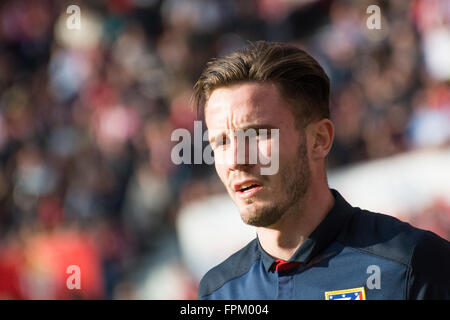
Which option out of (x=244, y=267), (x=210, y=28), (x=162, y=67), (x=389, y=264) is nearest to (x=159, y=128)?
(x=162, y=67)

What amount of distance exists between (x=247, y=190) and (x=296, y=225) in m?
0.18

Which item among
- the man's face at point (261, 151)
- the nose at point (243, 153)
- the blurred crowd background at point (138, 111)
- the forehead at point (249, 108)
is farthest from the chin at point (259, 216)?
the blurred crowd background at point (138, 111)

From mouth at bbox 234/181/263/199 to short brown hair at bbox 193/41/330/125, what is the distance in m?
0.24

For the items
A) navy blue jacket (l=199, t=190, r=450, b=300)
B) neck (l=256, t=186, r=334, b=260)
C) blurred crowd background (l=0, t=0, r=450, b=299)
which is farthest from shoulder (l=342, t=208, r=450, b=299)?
blurred crowd background (l=0, t=0, r=450, b=299)

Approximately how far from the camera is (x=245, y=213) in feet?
5.62

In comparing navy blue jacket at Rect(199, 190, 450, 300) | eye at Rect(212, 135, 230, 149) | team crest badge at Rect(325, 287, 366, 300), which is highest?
eye at Rect(212, 135, 230, 149)

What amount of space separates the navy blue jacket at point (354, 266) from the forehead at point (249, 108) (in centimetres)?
33

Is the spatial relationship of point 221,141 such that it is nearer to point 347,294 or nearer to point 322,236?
point 322,236

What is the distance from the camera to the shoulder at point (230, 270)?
195cm

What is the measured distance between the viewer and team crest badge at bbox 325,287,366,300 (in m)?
1.68

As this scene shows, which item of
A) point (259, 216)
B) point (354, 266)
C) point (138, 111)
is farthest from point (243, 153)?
point (138, 111)

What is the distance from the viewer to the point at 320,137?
187 centimetres

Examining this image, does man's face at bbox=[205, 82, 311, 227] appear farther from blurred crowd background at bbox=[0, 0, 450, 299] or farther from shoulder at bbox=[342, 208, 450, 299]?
blurred crowd background at bbox=[0, 0, 450, 299]
